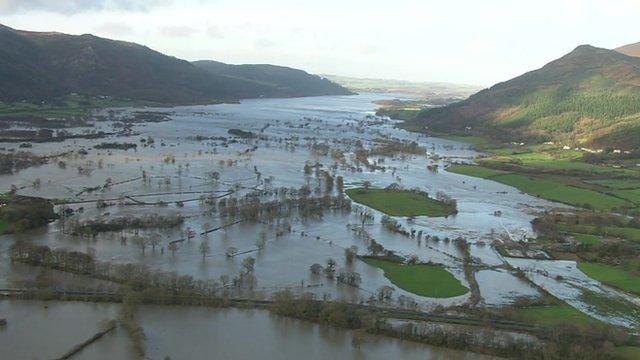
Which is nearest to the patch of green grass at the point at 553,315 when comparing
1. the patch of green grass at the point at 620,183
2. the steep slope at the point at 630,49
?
the patch of green grass at the point at 620,183

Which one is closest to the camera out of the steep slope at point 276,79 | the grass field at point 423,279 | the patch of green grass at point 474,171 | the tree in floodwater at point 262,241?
the grass field at point 423,279

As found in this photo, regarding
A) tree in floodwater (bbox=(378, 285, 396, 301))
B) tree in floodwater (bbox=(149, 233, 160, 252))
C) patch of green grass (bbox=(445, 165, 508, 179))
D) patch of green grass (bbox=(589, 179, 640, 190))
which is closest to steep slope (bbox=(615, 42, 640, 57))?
patch of green grass (bbox=(445, 165, 508, 179))

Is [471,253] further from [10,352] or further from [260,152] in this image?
[260,152]

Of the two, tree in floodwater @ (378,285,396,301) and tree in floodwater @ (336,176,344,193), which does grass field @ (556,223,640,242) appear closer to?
tree in floodwater @ (336,176,344,193)

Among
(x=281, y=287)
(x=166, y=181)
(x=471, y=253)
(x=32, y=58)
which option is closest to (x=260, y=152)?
(x=166, y=181)

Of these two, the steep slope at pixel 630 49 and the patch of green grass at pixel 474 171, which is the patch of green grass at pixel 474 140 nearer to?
the patch of green grass at pixel 474 171

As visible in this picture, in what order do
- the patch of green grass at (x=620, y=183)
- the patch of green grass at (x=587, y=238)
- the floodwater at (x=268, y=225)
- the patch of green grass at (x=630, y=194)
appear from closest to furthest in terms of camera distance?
the floodwater at (x=268, y=225) → the patch of green grass at (x=587, y=238) → the patch of green grass at (x=630, y=194) → the patch of green grass at (x=620, y=183)
